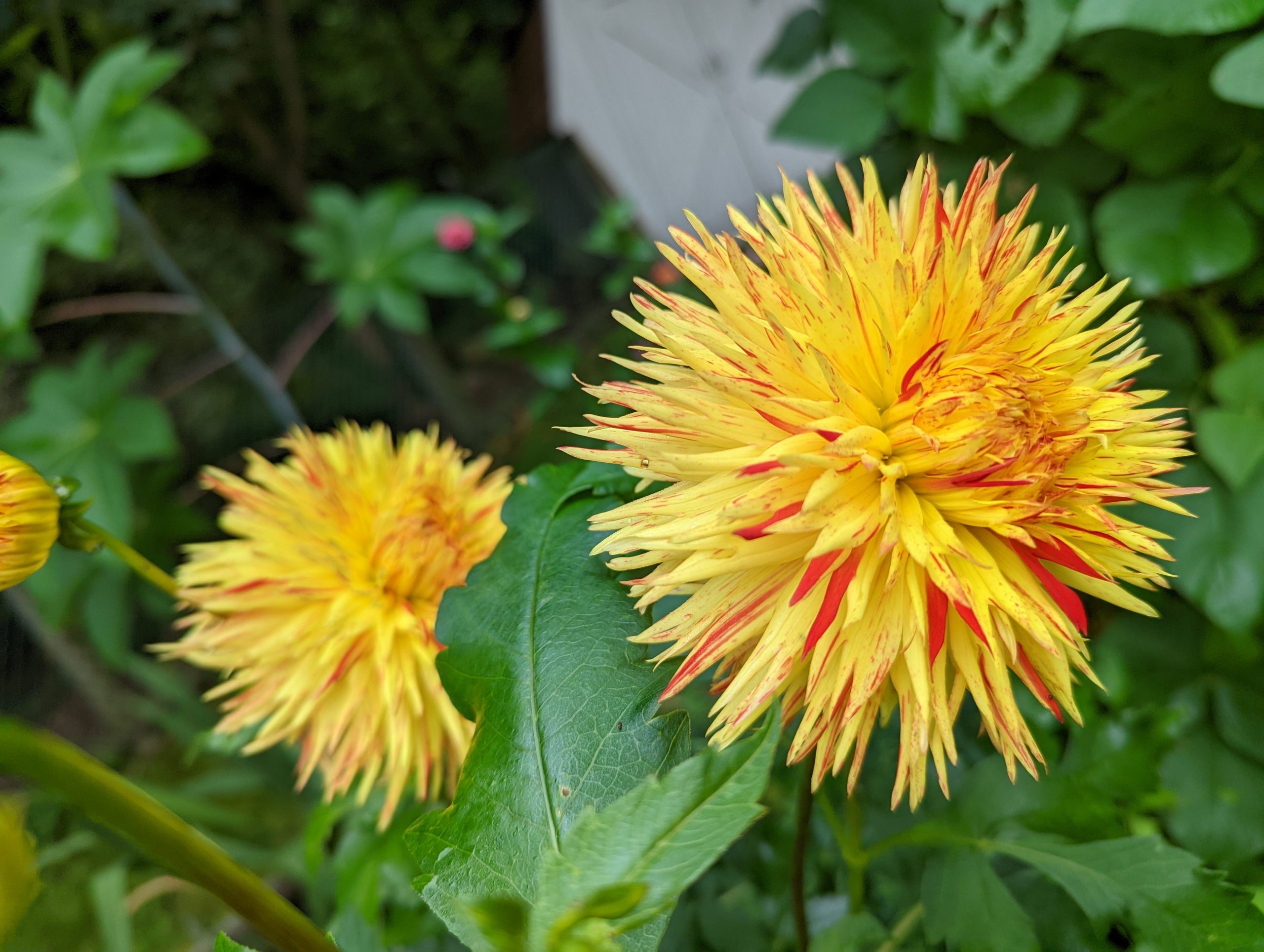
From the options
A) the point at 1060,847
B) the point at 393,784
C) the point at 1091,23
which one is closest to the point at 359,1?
the point at 1091,23

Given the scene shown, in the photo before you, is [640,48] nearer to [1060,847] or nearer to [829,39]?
[829,39]

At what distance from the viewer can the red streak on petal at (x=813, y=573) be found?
28 cm

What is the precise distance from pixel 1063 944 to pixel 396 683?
0.37 meters

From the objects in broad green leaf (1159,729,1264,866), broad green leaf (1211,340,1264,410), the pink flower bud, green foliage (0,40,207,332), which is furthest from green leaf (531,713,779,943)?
the pink flower bud

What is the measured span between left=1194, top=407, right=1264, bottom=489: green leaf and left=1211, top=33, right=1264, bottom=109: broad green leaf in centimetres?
20

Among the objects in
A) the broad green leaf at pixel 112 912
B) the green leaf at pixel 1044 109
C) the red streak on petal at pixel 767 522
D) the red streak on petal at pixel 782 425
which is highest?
the green leaf at pixel 1044 109

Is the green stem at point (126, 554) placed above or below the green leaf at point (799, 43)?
below

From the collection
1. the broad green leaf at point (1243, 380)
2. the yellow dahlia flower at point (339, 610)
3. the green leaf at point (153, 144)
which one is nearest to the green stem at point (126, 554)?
the yellow dahlia flower at point (339, 610)

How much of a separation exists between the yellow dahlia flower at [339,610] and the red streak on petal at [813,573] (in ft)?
0.72

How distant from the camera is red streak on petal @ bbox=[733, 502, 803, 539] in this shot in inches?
10.6

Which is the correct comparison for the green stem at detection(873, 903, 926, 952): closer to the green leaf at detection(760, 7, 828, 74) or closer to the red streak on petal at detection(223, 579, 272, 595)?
the red streak on petal at detection(223, 579, 272, 595)

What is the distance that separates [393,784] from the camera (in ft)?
1.43

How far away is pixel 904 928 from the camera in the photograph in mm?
422

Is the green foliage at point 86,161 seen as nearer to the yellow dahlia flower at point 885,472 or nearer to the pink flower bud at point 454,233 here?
the pink flower bud at point 454,233
